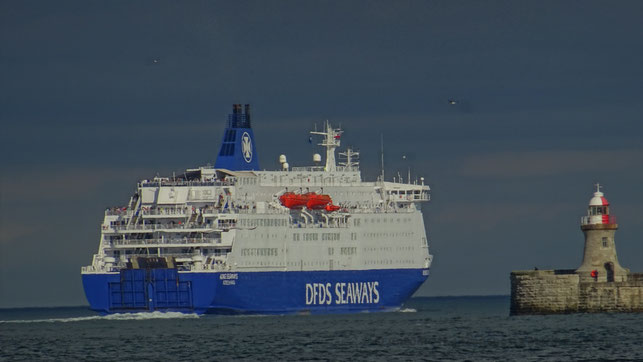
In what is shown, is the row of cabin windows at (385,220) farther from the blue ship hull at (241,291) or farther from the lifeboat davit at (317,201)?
the lifeboat davit at (317,201)

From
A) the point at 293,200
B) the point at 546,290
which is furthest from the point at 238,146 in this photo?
the point at 546,290

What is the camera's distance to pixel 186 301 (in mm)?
87688

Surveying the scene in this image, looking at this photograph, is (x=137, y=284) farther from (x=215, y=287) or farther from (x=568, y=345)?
(x=568, y=345)

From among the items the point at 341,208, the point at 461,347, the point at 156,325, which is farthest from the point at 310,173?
the point at 461,347

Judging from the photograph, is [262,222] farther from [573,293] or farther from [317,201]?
[573,293]

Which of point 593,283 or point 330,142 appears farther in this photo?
point 330,142

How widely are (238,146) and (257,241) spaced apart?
8219mm

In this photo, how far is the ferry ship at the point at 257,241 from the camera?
8819cm

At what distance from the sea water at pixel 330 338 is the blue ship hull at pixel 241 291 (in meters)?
0.84

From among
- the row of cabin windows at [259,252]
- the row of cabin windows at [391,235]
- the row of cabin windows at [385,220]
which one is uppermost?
the row of cabin windows at [385,220]

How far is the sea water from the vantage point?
2564 inches

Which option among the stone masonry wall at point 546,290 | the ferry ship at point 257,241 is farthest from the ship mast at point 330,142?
the stone masonry wall at point 546,290

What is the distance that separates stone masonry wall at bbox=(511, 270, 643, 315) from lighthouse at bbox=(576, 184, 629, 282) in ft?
1.51

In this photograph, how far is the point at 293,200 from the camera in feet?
305
